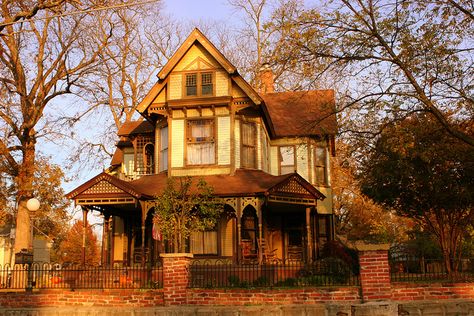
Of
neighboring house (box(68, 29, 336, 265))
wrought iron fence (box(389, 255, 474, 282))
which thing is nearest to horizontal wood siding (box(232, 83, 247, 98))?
neighboring house (box(68, 29, 336, 265))

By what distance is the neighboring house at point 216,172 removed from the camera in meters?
21.9

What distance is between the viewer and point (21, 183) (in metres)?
27.4

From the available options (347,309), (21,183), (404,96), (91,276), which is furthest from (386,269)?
(21,183)

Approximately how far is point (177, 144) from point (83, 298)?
10084 millimetres

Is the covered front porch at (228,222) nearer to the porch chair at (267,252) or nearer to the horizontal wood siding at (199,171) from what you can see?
the porch chair at (267,252)

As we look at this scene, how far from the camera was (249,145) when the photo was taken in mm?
24047

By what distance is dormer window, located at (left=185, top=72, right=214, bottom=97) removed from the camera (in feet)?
77.6

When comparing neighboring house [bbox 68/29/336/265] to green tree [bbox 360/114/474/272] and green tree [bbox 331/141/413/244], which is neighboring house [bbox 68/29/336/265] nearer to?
green tree [bbox 360/114/474/272]

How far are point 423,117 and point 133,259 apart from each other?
1414 cm

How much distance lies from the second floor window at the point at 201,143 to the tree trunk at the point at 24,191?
896 centimetres

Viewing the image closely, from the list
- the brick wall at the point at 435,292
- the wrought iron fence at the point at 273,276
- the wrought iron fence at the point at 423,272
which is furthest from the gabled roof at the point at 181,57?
the brick wall at the point at 435,292

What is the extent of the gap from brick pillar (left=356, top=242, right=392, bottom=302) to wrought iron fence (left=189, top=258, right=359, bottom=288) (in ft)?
3.23

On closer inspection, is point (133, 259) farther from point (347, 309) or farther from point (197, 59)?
point (347, 309)

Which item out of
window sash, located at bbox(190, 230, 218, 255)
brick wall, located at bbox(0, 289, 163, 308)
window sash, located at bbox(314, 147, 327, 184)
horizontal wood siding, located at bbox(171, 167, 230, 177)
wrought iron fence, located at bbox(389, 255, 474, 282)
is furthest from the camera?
window sash, located at bbox(314, 147, 327, 184)
